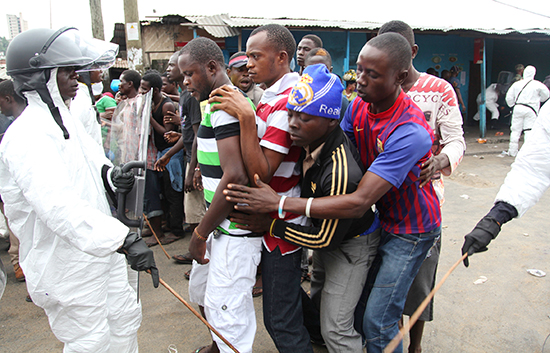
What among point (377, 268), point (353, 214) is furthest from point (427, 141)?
point (377, 268)

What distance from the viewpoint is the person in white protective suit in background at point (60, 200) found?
1.68 metres

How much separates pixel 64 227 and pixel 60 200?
0.12m

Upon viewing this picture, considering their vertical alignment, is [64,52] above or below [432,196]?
above

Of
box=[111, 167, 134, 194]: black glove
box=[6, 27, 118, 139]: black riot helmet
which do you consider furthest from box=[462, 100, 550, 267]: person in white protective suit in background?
box=[6, 27, 118, 139]: black riot helmet

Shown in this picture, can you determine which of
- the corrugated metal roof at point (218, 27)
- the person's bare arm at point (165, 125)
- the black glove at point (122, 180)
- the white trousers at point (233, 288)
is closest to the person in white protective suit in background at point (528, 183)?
the white trousers at point (233, 288)

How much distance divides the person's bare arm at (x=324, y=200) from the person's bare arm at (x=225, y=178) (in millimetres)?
49

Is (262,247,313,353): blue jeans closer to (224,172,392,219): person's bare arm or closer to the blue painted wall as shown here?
(224,172,392,219): person's bare arm

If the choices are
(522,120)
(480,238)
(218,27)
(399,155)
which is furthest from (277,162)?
(522,120)

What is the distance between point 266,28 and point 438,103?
1.26 metres

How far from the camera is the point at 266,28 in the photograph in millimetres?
2137

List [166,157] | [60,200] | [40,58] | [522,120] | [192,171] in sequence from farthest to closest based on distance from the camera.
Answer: [522,120] < [166,157] < [192,171] < [40,58] < [60,200]

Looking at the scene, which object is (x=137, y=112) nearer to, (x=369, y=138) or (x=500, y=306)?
(x=369, y=138)

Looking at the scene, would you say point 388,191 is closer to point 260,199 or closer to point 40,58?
point 260,199

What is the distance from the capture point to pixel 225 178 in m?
1.86
